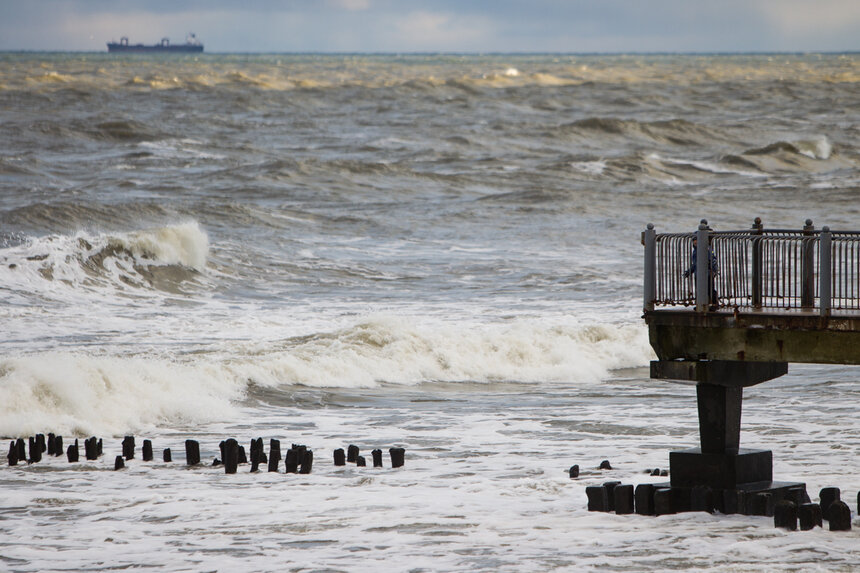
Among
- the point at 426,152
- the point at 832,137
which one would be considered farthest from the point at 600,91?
the point at 426,152

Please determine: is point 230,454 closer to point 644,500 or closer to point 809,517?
point 644,500

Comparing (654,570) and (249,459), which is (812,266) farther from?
(249,459)

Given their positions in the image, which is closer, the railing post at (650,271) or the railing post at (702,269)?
the railing post at (702,269)

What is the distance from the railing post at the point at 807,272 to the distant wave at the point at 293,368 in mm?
9853

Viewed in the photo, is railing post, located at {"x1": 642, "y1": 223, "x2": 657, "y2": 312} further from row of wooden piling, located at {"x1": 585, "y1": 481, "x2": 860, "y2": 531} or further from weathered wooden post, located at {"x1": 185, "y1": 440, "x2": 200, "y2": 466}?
weathered wooden post, located at {"x1": 185, "y1": 440, "x2": 200, "y2": 466}

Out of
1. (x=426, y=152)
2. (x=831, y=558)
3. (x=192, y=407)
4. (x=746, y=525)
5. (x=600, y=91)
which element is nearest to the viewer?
(x=831, y=558)

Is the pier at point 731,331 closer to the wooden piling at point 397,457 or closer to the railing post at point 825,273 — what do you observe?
the railing post at point 825,273

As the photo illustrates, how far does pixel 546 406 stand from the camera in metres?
20.5

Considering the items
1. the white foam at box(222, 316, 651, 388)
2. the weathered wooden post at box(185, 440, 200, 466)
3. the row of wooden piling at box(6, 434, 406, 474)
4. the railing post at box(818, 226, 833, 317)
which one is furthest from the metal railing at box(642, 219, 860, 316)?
the white foam at box(222, 316, 651, 388)

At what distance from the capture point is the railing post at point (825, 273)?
12062mm

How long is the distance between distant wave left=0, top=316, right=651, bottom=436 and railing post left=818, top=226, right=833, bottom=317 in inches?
401

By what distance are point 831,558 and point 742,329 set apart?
2.33 metres

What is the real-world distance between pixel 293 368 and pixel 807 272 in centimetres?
1201

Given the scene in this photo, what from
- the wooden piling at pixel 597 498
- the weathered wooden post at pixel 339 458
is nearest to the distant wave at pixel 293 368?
the weathered wooden post at pixel 339 458
